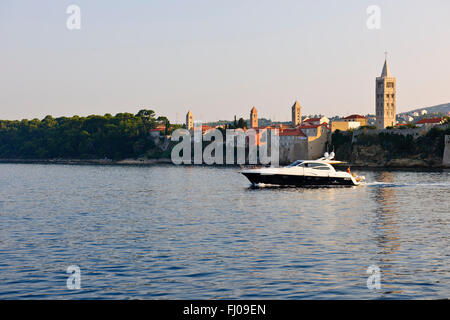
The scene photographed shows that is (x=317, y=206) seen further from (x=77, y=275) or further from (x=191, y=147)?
(x=191, y=147)

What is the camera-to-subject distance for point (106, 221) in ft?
109

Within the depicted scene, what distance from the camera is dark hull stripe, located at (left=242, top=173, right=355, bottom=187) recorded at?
58719mm

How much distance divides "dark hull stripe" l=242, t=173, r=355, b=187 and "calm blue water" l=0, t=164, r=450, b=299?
46.6ft

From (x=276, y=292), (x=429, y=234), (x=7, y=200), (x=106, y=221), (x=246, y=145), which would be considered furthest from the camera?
(x=246, y=145)

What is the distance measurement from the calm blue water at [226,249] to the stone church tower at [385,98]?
116 metres

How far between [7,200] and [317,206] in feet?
90.4

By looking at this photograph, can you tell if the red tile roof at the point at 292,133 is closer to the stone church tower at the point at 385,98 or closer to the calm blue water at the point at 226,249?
the stone church tower at the point at 385,98

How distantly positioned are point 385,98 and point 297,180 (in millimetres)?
105485

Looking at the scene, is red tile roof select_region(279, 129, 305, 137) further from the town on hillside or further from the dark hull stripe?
the dark hull stripe

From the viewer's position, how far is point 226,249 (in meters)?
23.3

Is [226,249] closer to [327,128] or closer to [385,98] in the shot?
[327,128]

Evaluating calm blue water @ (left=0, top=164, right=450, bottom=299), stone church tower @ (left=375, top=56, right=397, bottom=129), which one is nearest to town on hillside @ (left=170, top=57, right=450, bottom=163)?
stone church tower @ (left=375, top=56, right=397, bottom=129)
